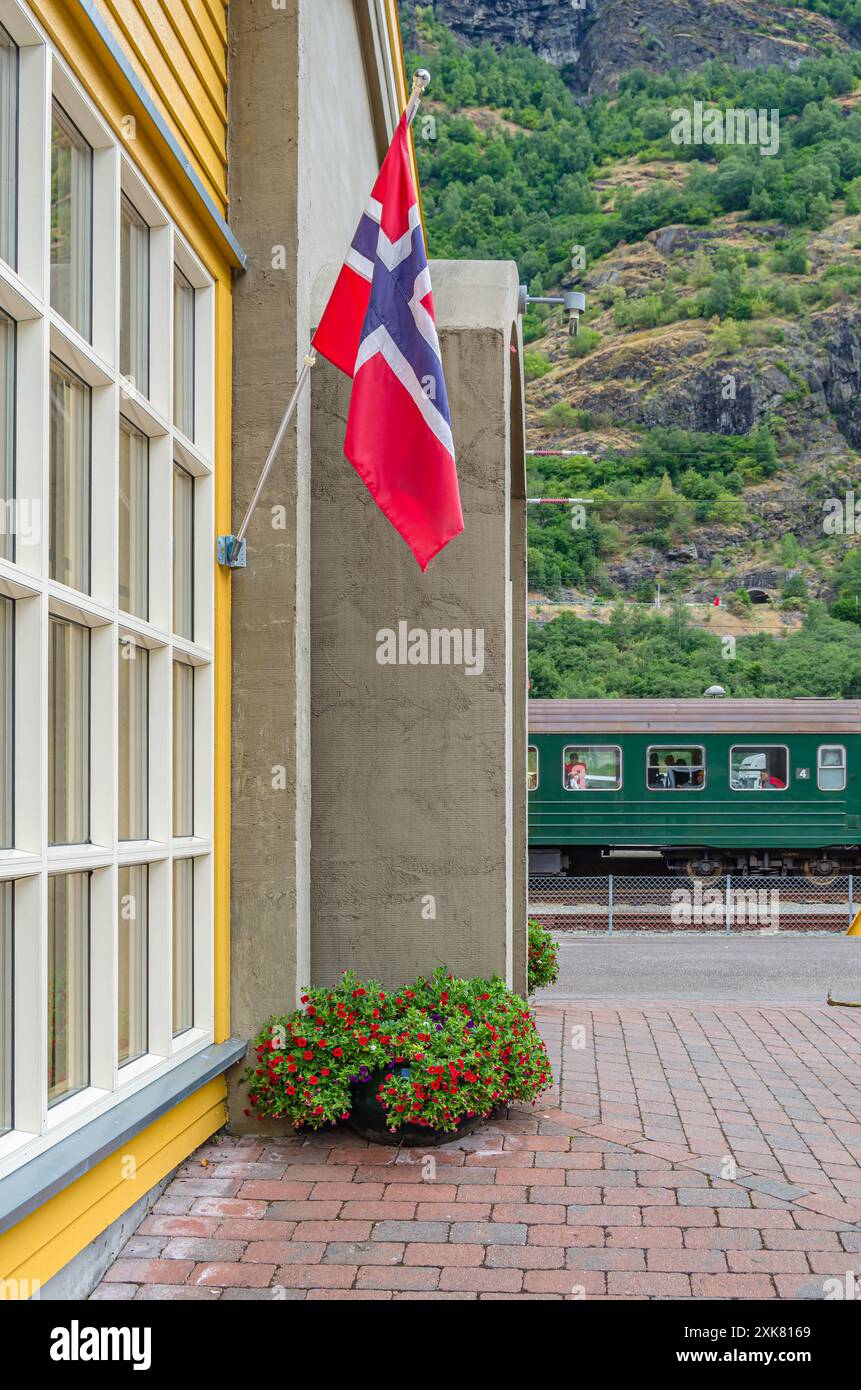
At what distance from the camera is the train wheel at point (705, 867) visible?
19.8m

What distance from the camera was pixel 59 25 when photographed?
370cm

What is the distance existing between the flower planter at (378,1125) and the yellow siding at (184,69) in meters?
4.00

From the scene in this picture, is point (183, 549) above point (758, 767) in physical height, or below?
above

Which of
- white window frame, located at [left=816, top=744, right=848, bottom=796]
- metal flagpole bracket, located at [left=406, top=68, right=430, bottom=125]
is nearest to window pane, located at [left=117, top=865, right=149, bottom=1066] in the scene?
metal flagpole bracket, located at [left=406, top=68, right=430, bottom=125]

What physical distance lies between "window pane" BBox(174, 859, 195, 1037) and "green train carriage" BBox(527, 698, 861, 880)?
551 inches

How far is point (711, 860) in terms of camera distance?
1983 centimetres

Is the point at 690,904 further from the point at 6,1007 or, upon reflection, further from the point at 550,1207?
the point at 6,1007

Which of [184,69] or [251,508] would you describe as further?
[251,508]

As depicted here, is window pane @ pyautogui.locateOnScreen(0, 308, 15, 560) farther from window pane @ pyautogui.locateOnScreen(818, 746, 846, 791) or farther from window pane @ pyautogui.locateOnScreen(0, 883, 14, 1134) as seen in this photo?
window pane @ pyautogui.locateOnScreen(818, 746, 846, 791)

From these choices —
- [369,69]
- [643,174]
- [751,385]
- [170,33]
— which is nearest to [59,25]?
[170,33]

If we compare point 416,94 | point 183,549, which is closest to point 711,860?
point 183,549

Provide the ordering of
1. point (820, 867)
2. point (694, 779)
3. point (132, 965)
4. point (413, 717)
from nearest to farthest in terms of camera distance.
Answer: point (132, 965) → point (413, 717) → point (694, 779) → point (820, 867)

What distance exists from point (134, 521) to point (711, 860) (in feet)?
54.3

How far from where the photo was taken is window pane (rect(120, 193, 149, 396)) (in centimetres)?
452
